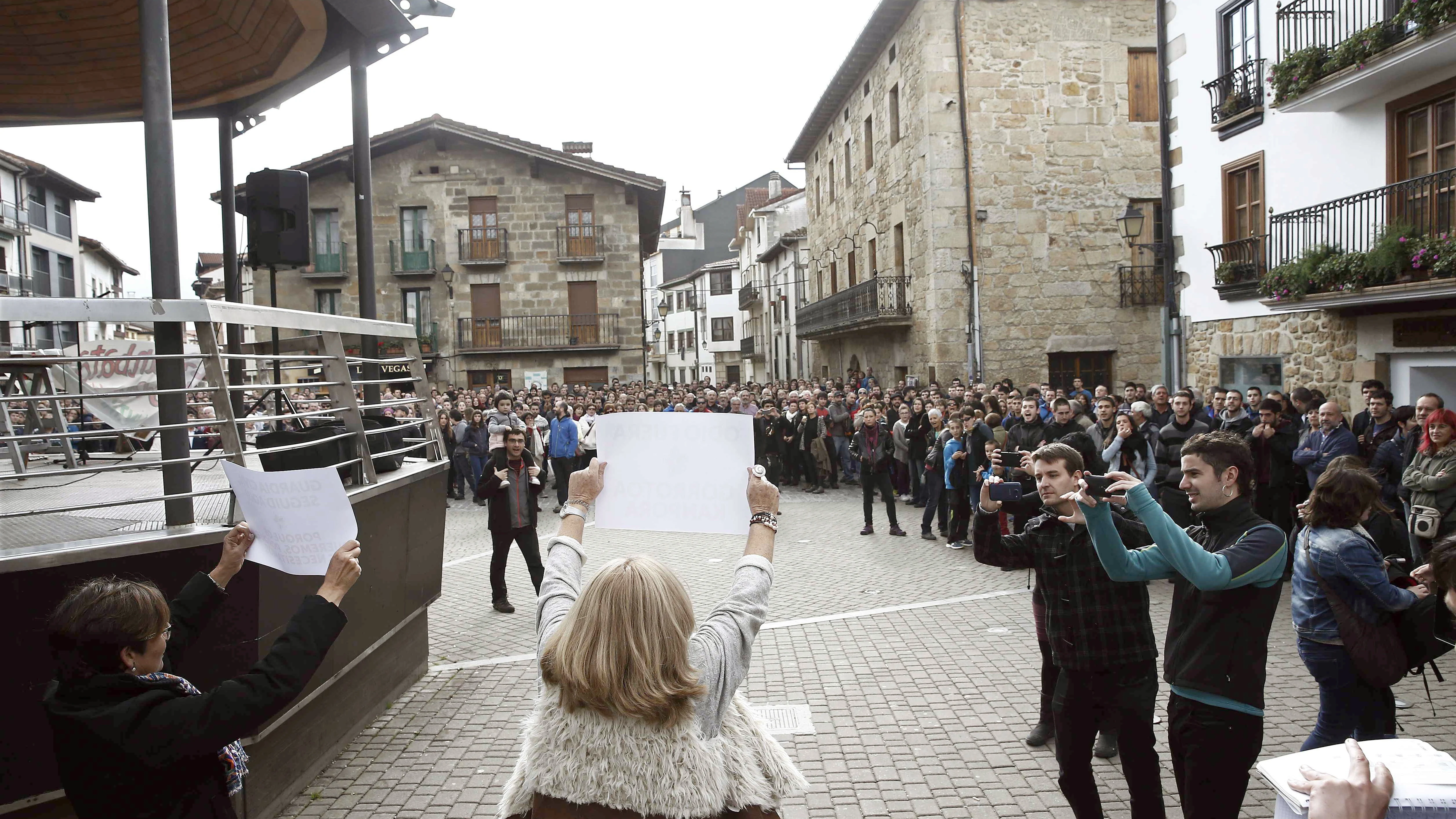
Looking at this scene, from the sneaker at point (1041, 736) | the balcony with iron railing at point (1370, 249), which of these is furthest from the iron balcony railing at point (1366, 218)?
the sneaker at point (1041, 736)

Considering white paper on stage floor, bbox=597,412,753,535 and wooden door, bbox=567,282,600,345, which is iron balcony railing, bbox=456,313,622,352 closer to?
wooden door, bbox=567,282,600,345

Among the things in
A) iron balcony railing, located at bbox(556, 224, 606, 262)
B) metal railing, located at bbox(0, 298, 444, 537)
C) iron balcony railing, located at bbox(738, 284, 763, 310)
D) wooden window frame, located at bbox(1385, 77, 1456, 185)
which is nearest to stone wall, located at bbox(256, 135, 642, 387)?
iron balcony railing, located at bbox(556, 224, 606, 262)

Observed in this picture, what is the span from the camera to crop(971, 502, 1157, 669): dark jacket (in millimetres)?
3809

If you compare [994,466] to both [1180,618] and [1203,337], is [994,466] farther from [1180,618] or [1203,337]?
[1203,337]

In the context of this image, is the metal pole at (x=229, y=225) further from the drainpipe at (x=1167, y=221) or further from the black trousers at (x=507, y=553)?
the drainpipe at (x=1167, y=221)

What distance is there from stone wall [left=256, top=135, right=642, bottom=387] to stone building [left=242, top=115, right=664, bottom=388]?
37 mm

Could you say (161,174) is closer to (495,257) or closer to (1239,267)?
(1239,267)

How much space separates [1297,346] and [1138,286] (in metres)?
8.70

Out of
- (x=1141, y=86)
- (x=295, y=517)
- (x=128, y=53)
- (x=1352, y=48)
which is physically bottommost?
(x=295, y=517)

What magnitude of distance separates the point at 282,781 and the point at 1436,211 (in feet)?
41.7

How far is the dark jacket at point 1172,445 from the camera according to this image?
29.8 feet

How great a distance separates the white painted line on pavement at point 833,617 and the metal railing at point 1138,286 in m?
14.9

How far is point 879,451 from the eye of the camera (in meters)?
12.4

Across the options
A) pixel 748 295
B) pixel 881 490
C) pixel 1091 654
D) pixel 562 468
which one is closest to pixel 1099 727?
pixel 1091 654
